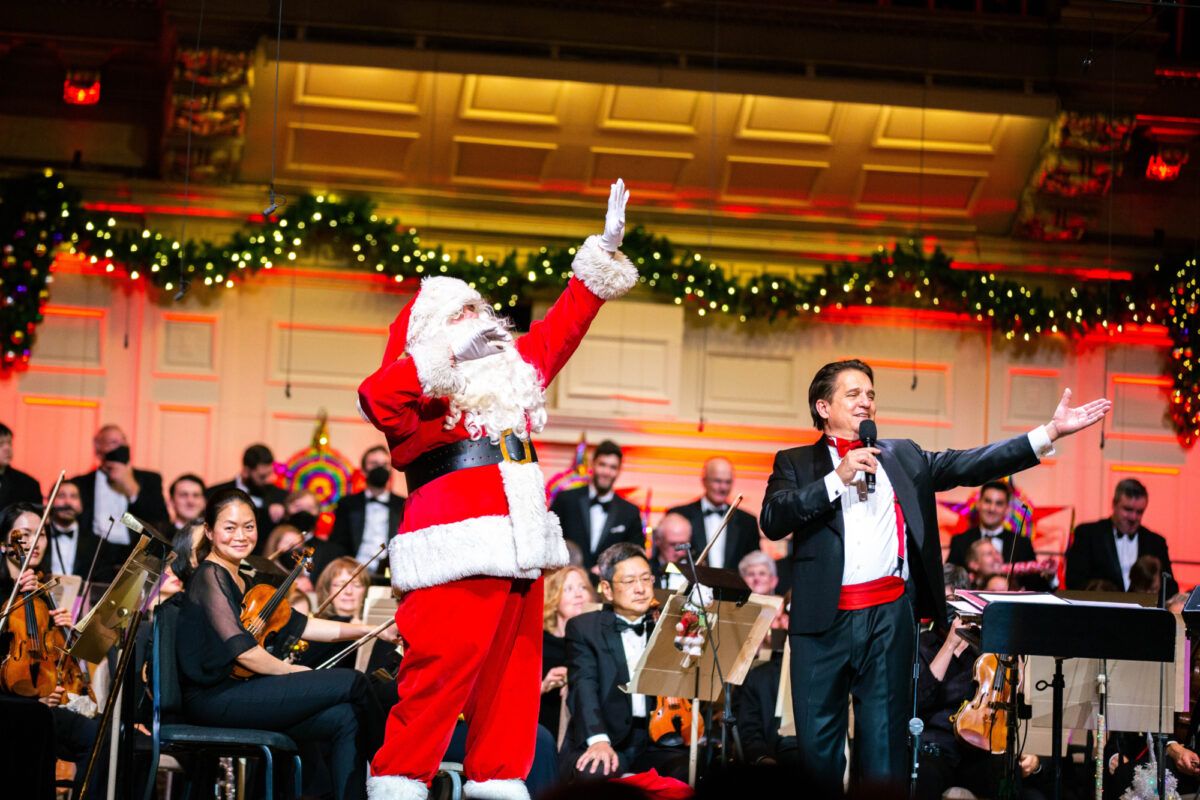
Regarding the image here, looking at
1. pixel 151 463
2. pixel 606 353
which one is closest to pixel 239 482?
pixel 151 463

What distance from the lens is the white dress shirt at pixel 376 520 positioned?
8203 mm

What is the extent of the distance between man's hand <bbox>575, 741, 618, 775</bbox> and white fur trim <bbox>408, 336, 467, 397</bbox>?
1888 millimetres

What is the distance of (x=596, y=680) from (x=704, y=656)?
1.97 feet

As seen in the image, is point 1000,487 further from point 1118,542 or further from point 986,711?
point 986,711

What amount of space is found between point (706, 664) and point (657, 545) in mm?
2374

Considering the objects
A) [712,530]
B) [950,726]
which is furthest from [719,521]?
[950,726]

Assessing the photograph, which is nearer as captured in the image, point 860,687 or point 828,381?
point 860,687

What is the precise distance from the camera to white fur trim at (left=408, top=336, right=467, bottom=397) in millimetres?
4293

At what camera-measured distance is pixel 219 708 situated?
4855 mm

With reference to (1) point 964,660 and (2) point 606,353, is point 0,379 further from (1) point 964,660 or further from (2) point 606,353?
(1) point 964,660

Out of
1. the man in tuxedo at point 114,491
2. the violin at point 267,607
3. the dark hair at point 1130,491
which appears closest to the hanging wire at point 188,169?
the man in tuxedo at point 114,491

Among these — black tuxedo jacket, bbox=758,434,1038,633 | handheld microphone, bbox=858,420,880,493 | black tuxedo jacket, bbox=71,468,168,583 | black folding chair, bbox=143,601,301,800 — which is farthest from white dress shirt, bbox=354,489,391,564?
handheld microphone, bbox=858,420,880,493

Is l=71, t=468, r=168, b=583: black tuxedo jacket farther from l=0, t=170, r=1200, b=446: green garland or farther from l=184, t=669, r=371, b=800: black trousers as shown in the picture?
l=184, t=669, r=371, b=800: black trousers

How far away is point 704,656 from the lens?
5570 millimetres
